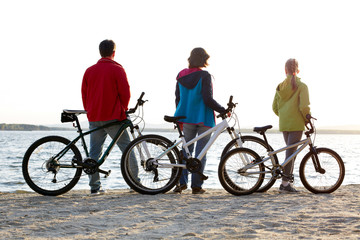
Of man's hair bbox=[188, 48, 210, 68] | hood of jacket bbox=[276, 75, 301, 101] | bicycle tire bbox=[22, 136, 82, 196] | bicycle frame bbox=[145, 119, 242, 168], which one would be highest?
man's hair bbox=[188, 48, 210, 68]

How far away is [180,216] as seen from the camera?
4.42m

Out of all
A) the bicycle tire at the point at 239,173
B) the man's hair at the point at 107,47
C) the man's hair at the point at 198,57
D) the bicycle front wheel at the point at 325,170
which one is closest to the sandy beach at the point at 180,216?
the bicycle tire at the point at 239,173

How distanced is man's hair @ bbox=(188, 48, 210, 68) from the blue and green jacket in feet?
0.26

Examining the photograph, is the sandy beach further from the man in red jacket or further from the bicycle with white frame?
the man in red jacket

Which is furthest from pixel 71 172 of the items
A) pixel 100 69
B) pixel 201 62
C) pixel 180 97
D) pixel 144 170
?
pixel 201 62

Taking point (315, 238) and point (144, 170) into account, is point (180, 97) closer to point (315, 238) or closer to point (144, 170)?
point (144, 170)

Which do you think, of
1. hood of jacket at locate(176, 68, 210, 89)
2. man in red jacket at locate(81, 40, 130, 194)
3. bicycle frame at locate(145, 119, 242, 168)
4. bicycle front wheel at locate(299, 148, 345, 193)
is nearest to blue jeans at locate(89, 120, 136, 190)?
man in red jacket at locate(81, 40, 130, 194)

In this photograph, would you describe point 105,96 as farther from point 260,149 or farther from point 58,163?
point 260,149

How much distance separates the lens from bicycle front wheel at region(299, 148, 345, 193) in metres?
6.30

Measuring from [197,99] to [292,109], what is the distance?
1.54 meters

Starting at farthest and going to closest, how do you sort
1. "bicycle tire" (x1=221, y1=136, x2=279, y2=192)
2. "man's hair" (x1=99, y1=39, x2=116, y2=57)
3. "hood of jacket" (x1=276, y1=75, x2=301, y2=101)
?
"hood of jacket" (x1=276, y1=75, x2=301, y2=101)
"bicycle tire" (x1=221, y1=136, x2=279, y2=192)
"man's hair" (x1=99, y1=39, x2=116, y2=57)

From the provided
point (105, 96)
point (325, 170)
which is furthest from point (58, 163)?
point (325, 170)

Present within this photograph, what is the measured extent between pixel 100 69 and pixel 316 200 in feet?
11.2

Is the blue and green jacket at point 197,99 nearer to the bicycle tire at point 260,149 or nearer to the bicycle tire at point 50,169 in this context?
the bicycle tire at point 260,149
